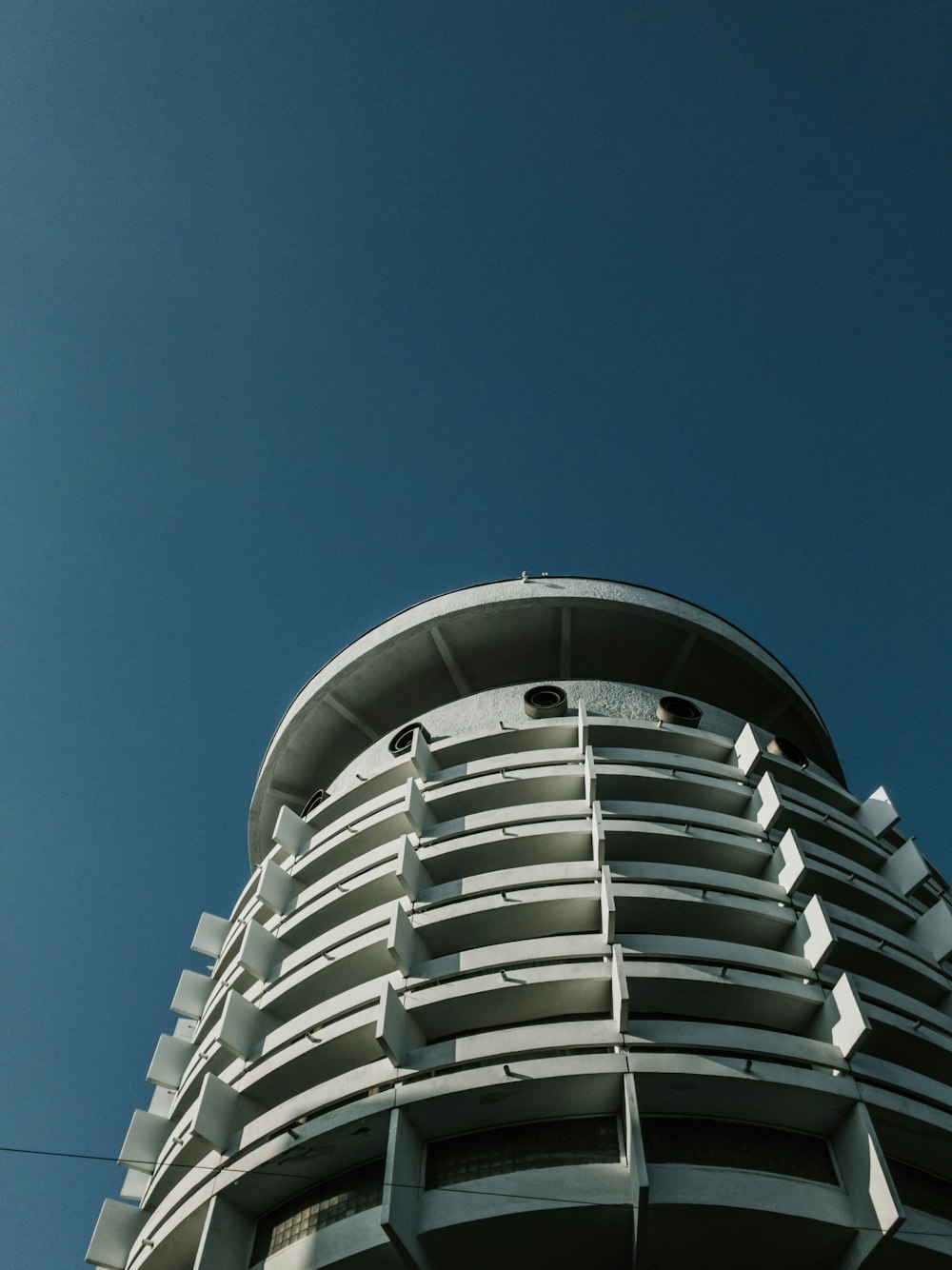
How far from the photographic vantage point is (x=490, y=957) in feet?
52.1

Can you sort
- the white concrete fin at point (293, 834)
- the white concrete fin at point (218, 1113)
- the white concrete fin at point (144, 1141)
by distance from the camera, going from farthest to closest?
the white concrete fin at point (293, 834), the white concrete fin at point (144, 1141), the white concrete fin at point (218, 1113)

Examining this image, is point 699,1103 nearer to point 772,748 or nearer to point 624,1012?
point 624,1012

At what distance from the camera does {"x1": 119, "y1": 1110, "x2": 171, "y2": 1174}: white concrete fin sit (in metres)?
18.6

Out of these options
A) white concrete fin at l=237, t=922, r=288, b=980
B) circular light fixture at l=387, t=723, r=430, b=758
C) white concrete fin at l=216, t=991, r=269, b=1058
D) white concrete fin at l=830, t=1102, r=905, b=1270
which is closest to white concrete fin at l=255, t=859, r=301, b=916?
white concrete fin at l=237, t=922, r=288, b=980

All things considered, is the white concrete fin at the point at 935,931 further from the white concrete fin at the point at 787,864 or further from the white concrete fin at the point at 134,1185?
the white concrete fin at the point at 134,1185

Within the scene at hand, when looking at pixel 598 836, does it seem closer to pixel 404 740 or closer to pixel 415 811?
pixel 415 811

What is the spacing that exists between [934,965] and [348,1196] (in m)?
10.2

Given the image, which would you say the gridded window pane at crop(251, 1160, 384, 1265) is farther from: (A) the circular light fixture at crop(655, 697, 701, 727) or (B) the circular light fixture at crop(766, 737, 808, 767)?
(B) the circular light fixture at crop(766, 737, 808, 767)

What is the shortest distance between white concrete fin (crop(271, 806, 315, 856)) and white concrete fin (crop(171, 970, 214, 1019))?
339 cm

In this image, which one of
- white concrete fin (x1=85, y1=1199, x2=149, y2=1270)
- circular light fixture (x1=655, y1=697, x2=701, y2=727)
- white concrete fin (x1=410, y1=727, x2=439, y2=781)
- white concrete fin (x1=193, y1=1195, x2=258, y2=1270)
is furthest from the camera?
circular light fixture (x1=655, y1=697, x2=701, y2=727)

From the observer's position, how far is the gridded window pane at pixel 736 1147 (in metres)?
13.5

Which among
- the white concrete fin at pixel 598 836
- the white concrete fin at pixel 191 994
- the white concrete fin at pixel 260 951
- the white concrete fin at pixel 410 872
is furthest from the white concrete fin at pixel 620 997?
the white concrete fin at pixel 191 994

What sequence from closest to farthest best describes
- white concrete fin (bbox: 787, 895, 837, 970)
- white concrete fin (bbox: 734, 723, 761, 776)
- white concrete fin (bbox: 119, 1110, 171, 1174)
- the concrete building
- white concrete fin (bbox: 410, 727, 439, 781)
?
the concrete building
white concrete fin (bbox: 787, 895, 837, 970)
white concrete fin (bbox: 119, 1110, 171, 1174)
white concrete fin (bbox: 734, 723, 761, 776)
white concrete fin (bbox: 410, 727, 439, 781)

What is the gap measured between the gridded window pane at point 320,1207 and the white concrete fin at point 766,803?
8.85 metres
